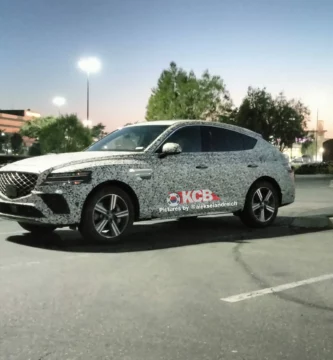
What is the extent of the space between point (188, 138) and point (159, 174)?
3.23 ft

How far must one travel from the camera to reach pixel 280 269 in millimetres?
6309

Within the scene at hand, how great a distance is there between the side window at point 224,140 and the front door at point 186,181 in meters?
0.14

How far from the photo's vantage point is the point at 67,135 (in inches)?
2431

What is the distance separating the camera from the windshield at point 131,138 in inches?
331

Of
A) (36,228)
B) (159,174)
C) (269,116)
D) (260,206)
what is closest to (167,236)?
(159,174)

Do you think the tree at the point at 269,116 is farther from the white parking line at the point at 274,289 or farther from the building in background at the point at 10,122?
the building in background at the point at 10,122

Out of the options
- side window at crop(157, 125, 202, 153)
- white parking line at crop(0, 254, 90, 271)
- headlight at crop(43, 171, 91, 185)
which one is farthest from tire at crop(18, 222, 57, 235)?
side window at crop(157, 125, 202, 153)

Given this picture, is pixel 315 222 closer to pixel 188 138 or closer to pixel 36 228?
pixel 188 138

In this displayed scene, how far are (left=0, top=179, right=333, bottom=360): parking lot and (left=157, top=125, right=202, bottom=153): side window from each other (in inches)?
53.6

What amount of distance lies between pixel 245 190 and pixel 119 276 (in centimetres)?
381

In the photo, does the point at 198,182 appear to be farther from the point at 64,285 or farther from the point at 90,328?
the point at 90,328

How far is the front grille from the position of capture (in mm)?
7332

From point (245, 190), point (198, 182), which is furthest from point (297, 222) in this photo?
point (198, 182)

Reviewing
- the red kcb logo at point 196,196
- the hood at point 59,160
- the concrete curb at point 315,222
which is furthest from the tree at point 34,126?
the hood at point 59,160
